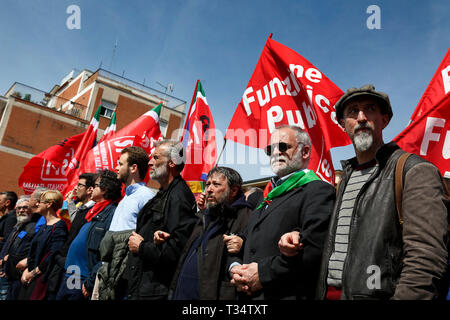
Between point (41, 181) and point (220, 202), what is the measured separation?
6.63 meters

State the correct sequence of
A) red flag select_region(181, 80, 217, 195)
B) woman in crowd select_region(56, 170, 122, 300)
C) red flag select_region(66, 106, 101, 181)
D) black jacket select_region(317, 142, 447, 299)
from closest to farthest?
black jacket select_region(317, 142, 447, 299) → woman in crowd select_region(56, 170, 122, 300) → red flag select_region(181, 80, 217, 195) → red flag select_region(66, 106, 101, 181)

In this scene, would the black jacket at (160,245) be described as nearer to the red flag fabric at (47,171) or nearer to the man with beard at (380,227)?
the man with beard at (380,227)

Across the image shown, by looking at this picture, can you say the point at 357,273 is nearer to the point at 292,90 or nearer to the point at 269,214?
the point at 269,214

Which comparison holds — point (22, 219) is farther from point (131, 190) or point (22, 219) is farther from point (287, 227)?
point (287, 227)

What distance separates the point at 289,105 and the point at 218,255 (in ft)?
8.18

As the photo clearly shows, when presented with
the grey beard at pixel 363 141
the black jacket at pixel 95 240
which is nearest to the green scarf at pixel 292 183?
the grey beard at pixel 363 141

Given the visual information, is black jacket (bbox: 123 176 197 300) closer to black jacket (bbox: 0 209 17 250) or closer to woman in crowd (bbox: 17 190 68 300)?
woman in crowd (bbox: 17 190 68 300)

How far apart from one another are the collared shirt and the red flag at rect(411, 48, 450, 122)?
304 cm

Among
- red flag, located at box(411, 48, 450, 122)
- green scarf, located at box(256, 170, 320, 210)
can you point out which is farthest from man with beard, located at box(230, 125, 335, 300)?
red flag, located at box(411, 48, 450, 122)

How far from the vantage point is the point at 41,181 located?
8.39 metres

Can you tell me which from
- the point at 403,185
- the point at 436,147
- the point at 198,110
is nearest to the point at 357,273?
the point at 403,185

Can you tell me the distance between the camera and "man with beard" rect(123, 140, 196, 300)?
3.13 metres

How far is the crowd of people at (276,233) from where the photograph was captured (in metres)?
1.71

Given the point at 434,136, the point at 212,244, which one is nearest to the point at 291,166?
the point at 212,244
